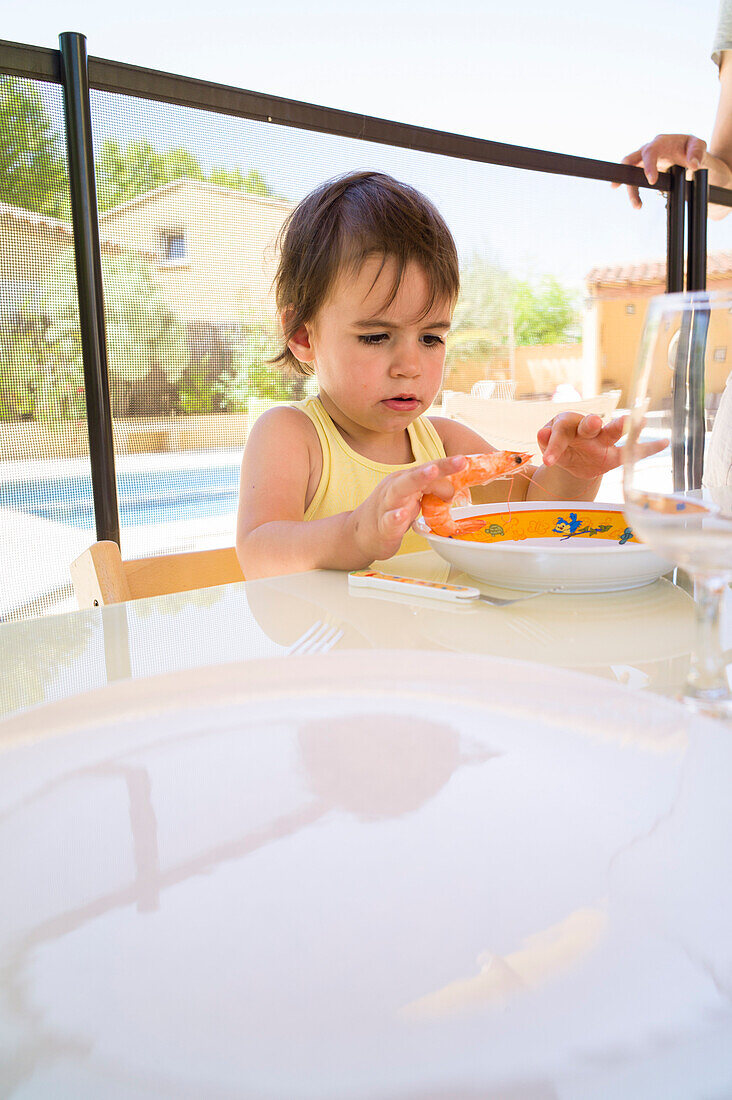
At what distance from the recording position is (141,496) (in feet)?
5.34

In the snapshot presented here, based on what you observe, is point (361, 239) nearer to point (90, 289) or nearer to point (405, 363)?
point (405, 363)

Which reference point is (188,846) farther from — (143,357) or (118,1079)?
(143,357)

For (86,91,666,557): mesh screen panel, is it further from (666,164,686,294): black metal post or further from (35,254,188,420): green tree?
(666,164,686,294): black metal post

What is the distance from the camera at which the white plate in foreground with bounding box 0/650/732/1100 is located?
0.18 meters

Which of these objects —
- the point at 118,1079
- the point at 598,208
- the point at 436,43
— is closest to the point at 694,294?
the point at 118,1079

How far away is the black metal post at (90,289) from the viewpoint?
131cm

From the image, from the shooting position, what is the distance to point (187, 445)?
1810 mm

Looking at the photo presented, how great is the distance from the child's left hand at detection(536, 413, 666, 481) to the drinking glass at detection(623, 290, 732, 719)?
1.73 ft

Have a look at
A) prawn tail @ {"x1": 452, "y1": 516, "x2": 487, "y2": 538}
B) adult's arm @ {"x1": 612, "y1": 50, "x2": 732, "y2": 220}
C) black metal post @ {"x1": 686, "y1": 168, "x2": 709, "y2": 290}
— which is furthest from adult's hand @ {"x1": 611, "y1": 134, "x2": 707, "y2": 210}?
prawn tail @ {"x1": 452, "y1": 516, "x2": 487, "y2": 538}

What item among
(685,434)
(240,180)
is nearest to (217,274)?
(240,180)

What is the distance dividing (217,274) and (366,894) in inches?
68.6

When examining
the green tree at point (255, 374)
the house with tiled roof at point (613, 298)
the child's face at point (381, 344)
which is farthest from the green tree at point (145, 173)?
the house with tiled roof at point (613, 298)

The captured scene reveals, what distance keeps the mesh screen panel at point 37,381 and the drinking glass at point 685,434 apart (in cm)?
121

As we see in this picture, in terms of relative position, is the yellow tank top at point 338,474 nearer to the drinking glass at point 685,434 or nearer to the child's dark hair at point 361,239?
the child's dark hair at point 361,239
